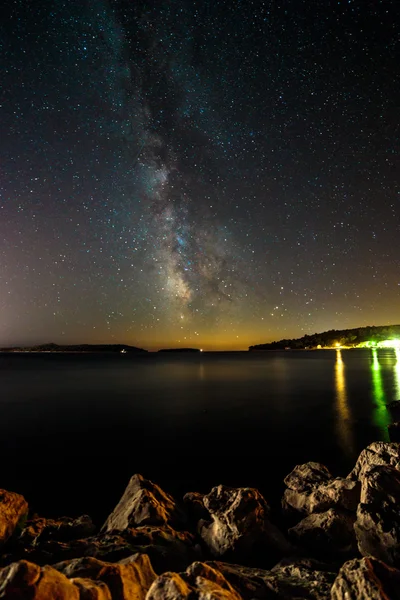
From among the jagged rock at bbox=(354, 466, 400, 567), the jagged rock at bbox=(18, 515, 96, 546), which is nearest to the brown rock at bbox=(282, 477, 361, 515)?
the jagged rock at bbox=(354, 466, 400, 567)

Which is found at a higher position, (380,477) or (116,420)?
(380,477)

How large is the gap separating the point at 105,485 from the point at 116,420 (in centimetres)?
867

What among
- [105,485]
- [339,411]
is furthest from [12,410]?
[339,411]

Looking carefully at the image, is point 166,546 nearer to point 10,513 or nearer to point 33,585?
point 33,585

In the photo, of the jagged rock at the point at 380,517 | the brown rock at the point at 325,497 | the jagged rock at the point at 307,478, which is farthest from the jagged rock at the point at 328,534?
the jagged rock at the point at 307,478

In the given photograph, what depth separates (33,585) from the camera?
2494 millimetres

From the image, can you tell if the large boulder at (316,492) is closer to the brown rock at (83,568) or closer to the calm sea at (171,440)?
the calm sea at (171,440)

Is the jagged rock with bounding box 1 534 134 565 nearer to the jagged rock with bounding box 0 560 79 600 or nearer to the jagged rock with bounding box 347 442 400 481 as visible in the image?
the jagged rock with bounding box 0 560 79 600

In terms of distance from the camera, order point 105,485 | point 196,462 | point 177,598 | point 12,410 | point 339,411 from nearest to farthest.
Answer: point 177,598 < point 105,485 < point 196,462 < point 339,411 < point 12,410

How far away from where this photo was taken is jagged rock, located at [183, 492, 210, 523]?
18.7 feet

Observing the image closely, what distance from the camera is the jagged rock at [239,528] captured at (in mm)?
4730

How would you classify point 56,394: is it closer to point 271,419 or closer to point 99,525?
point 271,419

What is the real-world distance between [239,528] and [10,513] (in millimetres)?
3688

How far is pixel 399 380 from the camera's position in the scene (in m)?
32.3
